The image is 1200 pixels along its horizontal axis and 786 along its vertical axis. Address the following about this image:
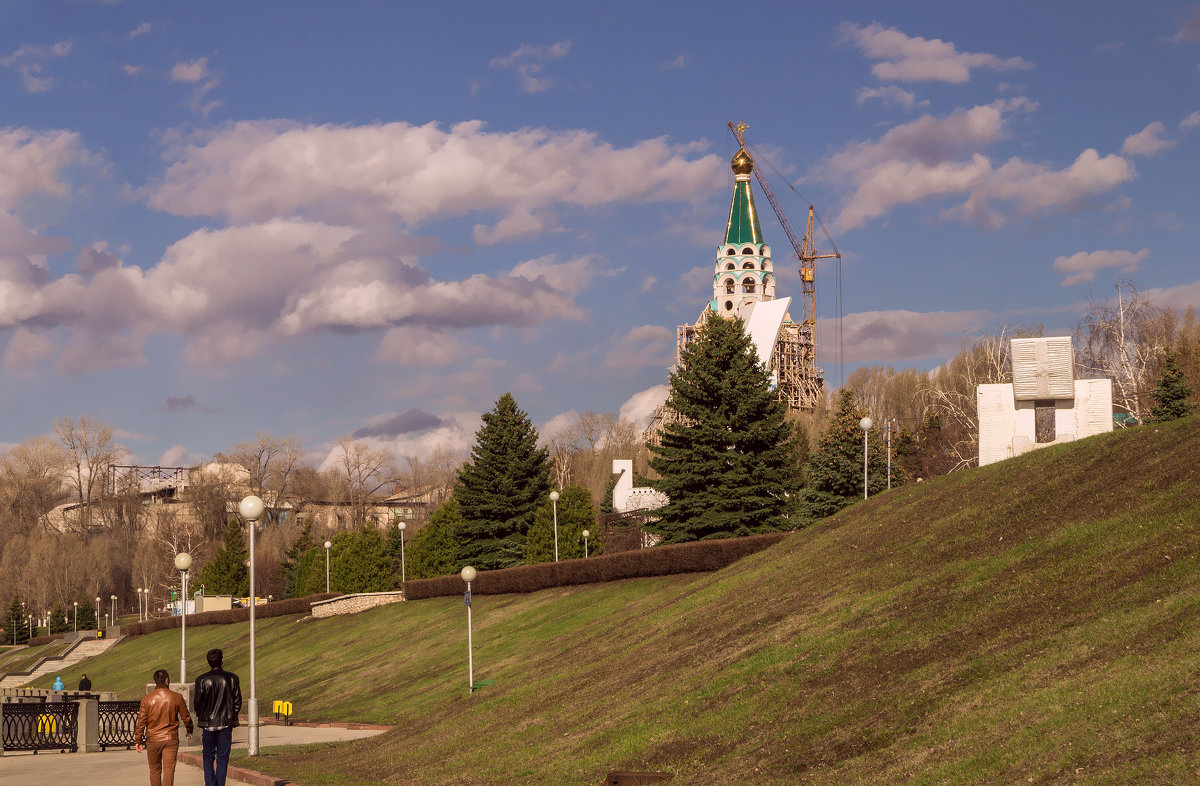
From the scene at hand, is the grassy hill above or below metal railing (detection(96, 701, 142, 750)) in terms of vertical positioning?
above

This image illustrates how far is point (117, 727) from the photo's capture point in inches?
1009

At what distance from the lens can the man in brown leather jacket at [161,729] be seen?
13.5m

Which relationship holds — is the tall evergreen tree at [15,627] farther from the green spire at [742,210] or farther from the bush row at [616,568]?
the green spire at [742,210]

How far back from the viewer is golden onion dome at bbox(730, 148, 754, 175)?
138m

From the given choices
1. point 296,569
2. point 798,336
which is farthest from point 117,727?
point 798,336

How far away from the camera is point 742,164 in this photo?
454ft

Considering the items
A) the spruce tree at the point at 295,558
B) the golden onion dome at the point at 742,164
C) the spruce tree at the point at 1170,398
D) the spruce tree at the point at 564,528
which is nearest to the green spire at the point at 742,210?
the golden onion dome at the point at 742,164

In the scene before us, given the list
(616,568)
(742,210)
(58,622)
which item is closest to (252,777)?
(616,568)

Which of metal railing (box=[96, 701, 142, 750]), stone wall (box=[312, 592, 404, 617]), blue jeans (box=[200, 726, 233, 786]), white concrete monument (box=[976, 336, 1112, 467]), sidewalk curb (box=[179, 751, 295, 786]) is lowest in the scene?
stone wall (box=[312, 592, 404, 617])

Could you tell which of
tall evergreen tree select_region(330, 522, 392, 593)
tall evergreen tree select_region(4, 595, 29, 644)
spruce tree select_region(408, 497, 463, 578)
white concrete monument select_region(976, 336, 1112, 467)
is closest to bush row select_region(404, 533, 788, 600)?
white concrete monument select_region(976, 336, 1112, 467)

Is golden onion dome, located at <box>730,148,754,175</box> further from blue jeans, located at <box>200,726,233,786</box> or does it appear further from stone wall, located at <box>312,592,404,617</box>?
blue jeans, located at <box>200,726,233,786</box>

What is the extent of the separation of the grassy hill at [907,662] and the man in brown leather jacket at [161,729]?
3.79 meters

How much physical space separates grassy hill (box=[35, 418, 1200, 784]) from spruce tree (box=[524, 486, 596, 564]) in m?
20.1

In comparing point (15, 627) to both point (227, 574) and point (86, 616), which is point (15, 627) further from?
point (227, 574)
